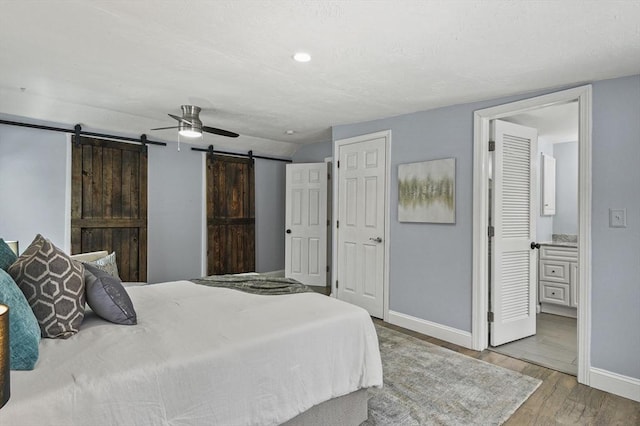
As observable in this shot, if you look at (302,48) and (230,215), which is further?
(230,215)

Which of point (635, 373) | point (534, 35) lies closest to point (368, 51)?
point (534, 35)

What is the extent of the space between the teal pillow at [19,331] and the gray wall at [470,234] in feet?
10.5

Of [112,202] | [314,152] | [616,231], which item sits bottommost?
[616,231]

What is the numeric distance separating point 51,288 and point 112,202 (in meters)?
3.18

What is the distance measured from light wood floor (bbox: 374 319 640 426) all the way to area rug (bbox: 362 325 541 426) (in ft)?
0.22

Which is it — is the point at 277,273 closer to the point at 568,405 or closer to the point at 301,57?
the point at 301,57

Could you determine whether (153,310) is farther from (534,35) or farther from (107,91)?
(534,35)

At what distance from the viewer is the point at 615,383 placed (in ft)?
8.38

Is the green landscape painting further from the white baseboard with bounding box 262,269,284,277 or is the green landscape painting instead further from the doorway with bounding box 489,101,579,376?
the white baseboard with bounding box 262,269,284,277

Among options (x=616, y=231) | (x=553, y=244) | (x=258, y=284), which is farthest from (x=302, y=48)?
(x=553, y=244)

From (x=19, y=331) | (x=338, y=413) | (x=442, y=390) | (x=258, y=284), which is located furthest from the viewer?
(x=258, y=284)

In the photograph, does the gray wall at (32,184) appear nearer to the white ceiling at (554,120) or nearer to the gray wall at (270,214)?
the gray wall at (270,214)

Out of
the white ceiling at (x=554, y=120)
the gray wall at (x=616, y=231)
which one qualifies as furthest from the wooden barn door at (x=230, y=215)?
the gray wall at (x=616, y=231)

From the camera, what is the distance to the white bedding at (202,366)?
1227 millimetres
